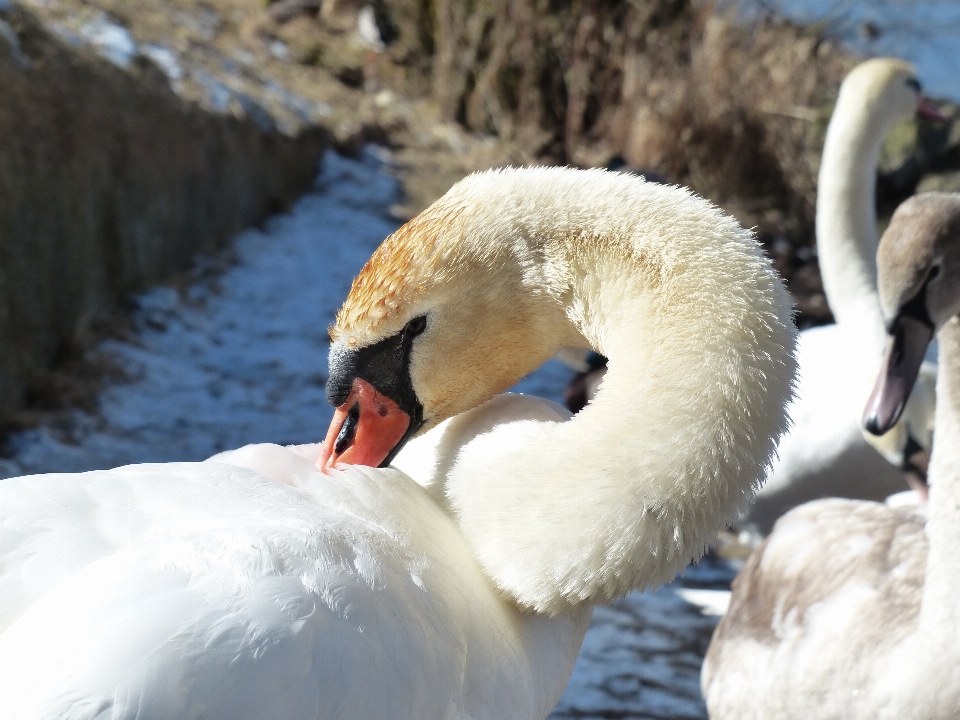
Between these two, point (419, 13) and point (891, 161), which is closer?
point (891, 161)

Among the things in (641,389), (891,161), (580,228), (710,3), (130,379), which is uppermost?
(580,228)

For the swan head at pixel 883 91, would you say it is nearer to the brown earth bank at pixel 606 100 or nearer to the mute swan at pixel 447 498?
the brown earth bank at pixel 606 100

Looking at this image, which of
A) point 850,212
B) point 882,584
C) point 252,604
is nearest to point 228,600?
point 252,604

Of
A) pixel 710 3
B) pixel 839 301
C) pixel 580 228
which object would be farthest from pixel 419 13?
pixel 580 228

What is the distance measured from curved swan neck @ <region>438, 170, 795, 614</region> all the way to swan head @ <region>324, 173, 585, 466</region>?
0.10 feet

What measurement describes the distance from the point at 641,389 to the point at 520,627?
1.56ft

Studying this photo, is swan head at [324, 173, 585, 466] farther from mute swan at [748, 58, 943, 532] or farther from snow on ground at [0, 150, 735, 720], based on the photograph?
mute swan at [748, 58, 943, 532]

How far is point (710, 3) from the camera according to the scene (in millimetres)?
8820

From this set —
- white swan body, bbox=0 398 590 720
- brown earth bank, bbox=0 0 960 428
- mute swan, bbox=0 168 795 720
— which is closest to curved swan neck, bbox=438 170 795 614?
mute swan, bbox=0 168 795 720

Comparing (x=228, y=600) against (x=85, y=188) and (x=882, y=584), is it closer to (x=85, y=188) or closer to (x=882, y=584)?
(x=882, y=584)

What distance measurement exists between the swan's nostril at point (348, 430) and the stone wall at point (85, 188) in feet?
7.57

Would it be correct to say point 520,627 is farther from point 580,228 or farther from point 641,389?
point 580,228

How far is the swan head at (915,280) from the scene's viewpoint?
3.01 meters

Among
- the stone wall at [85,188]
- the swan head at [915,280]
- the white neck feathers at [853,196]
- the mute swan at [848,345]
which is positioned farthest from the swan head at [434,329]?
the white neck feathers at [853,196]
